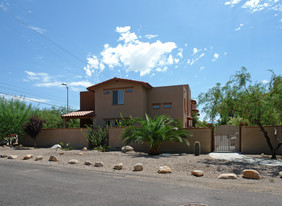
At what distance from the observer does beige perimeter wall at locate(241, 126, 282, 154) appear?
1644 centimetres

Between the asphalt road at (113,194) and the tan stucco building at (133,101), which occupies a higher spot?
the tan stucco building at (133,101)

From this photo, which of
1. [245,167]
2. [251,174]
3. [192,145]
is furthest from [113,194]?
[192,145]

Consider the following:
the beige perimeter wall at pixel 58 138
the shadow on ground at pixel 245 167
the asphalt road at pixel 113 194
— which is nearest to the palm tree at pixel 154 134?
the shadow on ground at pixel 245 167

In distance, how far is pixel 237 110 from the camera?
1461 centimetres

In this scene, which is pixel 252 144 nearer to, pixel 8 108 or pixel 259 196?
pixel 259 196

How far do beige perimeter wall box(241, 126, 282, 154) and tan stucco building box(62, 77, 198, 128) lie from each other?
7.27 meters

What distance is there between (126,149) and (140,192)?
11.2m

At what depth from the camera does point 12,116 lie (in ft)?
75.1

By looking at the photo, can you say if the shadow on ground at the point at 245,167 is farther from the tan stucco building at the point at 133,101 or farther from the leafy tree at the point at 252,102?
the tan stucco building at the point at 133,101

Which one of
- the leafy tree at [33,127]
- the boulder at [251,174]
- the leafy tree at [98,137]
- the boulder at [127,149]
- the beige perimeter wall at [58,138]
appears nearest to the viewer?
the boulder at [251,174]

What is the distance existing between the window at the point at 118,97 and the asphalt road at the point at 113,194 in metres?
16.6

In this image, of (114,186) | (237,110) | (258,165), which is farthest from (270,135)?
(114,186)

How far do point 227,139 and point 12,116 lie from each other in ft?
61.1

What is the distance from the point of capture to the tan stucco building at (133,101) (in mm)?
24000
